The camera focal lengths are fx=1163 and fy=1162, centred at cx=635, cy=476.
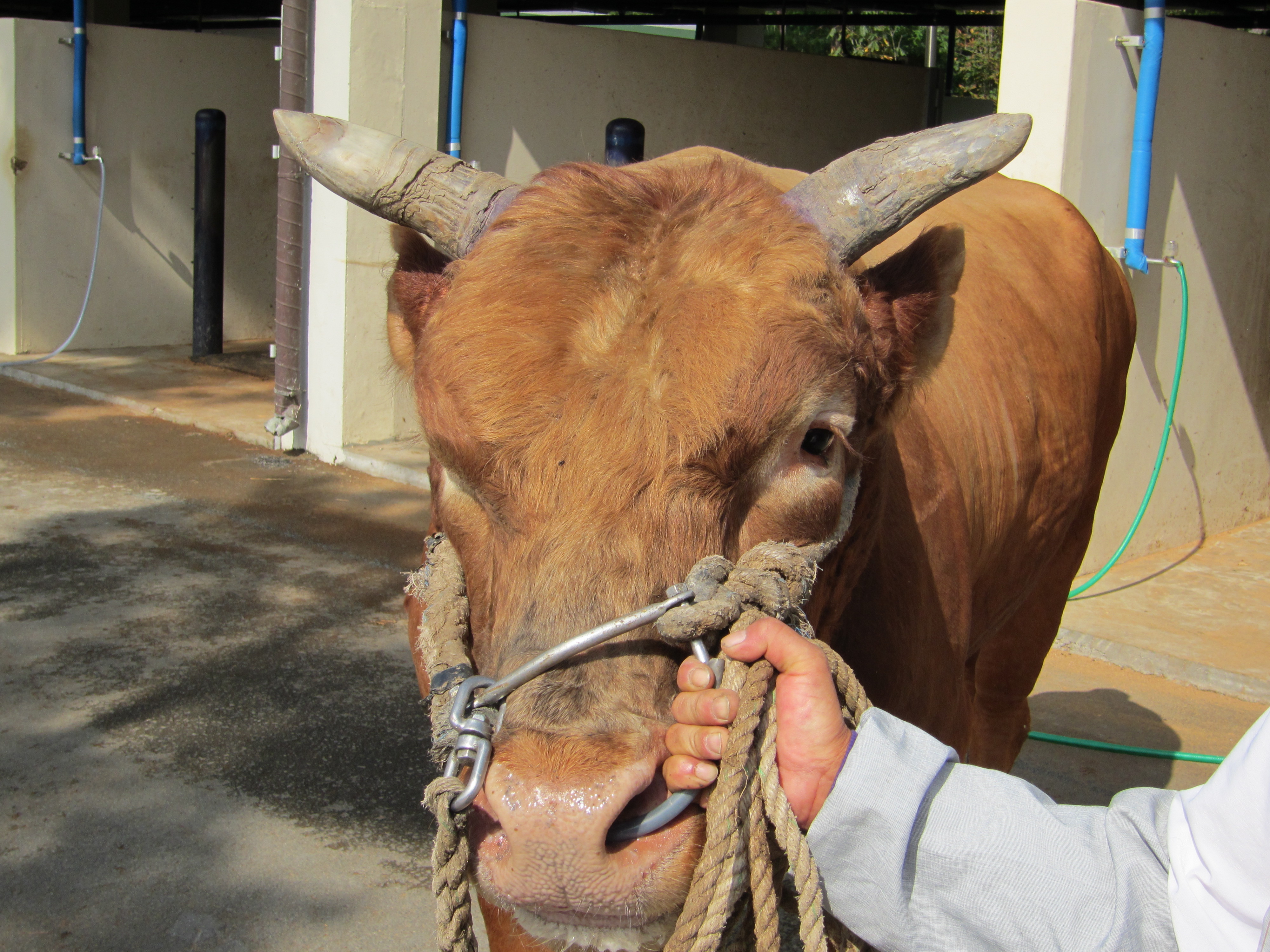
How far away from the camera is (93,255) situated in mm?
11688

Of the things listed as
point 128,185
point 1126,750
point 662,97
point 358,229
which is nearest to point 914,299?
point 1126,750

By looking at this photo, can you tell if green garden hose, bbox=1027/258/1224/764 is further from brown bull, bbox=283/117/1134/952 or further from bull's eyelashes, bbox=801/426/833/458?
bull's eyelashes, bbox=801/426/833/458

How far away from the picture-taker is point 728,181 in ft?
7.11

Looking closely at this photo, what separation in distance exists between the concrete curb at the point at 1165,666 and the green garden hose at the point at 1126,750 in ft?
1.96

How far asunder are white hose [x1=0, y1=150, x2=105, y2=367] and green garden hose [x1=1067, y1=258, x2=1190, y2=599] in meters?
9.76

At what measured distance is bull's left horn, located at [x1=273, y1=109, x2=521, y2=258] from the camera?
2.27m

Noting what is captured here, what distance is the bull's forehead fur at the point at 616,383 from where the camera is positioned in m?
1.69

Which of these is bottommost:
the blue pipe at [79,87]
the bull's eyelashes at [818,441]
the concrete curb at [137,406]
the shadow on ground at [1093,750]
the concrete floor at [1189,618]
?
the shadow on ground at [1093,750]

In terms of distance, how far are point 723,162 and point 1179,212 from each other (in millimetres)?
4662

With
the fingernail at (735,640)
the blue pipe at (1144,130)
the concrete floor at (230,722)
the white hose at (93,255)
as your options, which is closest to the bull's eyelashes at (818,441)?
the fingernail at (735,640)

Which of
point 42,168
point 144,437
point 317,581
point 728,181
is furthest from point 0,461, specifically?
point 728,181

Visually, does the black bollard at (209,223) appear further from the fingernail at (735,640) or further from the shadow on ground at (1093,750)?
the fingernail at (735,640)

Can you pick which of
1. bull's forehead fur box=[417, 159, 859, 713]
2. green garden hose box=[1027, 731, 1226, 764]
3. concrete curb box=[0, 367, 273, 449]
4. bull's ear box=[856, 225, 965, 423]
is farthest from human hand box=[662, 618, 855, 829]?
concrete curb box=[0, 367, 273, 449]

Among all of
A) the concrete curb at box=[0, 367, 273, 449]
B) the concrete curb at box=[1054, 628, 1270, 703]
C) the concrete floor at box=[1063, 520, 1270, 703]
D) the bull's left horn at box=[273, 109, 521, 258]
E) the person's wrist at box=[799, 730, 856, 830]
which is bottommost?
the concrete curb at box=[1054, 628, 1270, 703]
